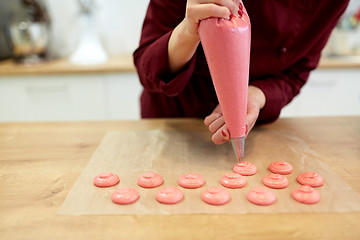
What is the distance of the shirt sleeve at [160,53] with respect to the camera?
25.9 inches

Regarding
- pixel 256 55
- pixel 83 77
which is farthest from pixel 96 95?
A: pixel 256 55

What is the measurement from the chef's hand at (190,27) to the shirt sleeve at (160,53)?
16 mm

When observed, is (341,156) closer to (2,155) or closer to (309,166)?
(309,166)

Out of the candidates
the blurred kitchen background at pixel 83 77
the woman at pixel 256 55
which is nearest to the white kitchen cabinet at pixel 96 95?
the blurred kitchen background at pixel 83 77

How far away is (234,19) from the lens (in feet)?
1.57

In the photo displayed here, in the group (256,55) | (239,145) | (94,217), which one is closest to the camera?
(94,217)

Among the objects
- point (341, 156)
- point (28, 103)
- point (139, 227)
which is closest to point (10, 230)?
point (139, 227)

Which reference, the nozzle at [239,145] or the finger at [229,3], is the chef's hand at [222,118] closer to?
the nozzle at [239,145]

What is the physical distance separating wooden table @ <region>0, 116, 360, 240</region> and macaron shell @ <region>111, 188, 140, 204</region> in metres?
0.03

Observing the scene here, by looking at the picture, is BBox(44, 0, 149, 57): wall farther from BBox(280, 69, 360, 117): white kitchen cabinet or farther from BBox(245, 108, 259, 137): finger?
BBox(245, 108, 259, 137): finger

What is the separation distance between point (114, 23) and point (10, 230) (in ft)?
5.03

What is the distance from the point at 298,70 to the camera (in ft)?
2.85

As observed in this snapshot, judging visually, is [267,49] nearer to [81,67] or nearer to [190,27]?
[190,27]

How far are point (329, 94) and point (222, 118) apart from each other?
3.81 ft
